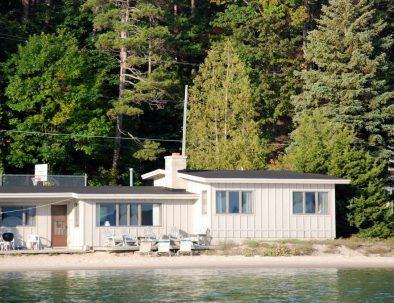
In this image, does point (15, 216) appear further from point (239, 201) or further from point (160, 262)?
point (239, 201)

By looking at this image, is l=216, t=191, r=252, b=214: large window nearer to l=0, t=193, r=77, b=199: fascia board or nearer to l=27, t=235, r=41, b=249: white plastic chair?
l=0, t=193, r=77, b=199: fascia board

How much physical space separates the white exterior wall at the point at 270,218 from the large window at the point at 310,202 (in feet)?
0.66

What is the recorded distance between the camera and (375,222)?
56000mm

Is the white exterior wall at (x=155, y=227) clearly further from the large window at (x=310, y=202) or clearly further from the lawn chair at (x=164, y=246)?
the large window at (x=310, y=202)

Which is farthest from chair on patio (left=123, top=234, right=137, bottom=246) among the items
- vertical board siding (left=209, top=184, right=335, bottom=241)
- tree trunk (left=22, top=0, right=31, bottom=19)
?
tree trunk (left=22, top=0, right=31, bottom=19)

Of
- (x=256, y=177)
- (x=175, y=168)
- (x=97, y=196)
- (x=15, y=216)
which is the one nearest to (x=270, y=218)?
(x=256, y=177)

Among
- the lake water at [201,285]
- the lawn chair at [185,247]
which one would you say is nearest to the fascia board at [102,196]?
the lawn chair at [185,247]

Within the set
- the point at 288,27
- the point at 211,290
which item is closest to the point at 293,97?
the point at 288,27

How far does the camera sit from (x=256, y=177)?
5300cm

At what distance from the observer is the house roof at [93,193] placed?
173ft

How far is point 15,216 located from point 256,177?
12.1m

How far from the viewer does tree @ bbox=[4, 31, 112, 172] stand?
233 feet

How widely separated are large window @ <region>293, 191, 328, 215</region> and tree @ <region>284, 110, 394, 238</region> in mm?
2159

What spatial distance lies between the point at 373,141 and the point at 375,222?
9.78m
